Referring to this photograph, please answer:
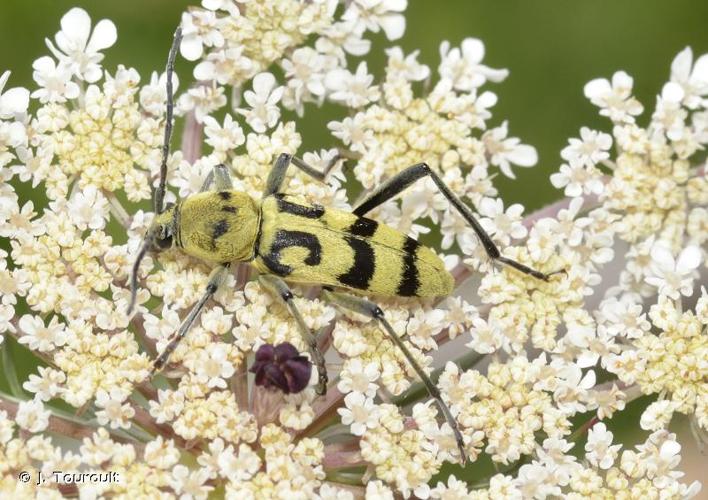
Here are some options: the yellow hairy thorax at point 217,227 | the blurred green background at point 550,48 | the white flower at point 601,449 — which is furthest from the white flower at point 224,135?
the white flower at point 601,449

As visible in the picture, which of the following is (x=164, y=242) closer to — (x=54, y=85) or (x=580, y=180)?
(x=54, y=85)

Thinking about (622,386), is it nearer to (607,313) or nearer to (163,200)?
(607,313)

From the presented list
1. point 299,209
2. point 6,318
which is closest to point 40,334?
point 6,318

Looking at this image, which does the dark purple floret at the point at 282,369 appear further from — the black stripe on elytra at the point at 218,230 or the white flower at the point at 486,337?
the white flower at the point at 486,337

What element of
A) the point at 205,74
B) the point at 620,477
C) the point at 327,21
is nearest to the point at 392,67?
the point at 327,21

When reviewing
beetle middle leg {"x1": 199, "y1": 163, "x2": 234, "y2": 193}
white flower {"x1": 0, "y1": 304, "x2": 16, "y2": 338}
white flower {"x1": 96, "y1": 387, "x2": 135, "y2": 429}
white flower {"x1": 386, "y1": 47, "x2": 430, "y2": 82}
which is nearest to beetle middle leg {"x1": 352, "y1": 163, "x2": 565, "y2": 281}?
beetle middle leg {"x1": 199, "y1": 163, "x2": 234, "y2": 193}

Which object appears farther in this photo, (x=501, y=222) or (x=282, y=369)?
(x=501, y=222)
